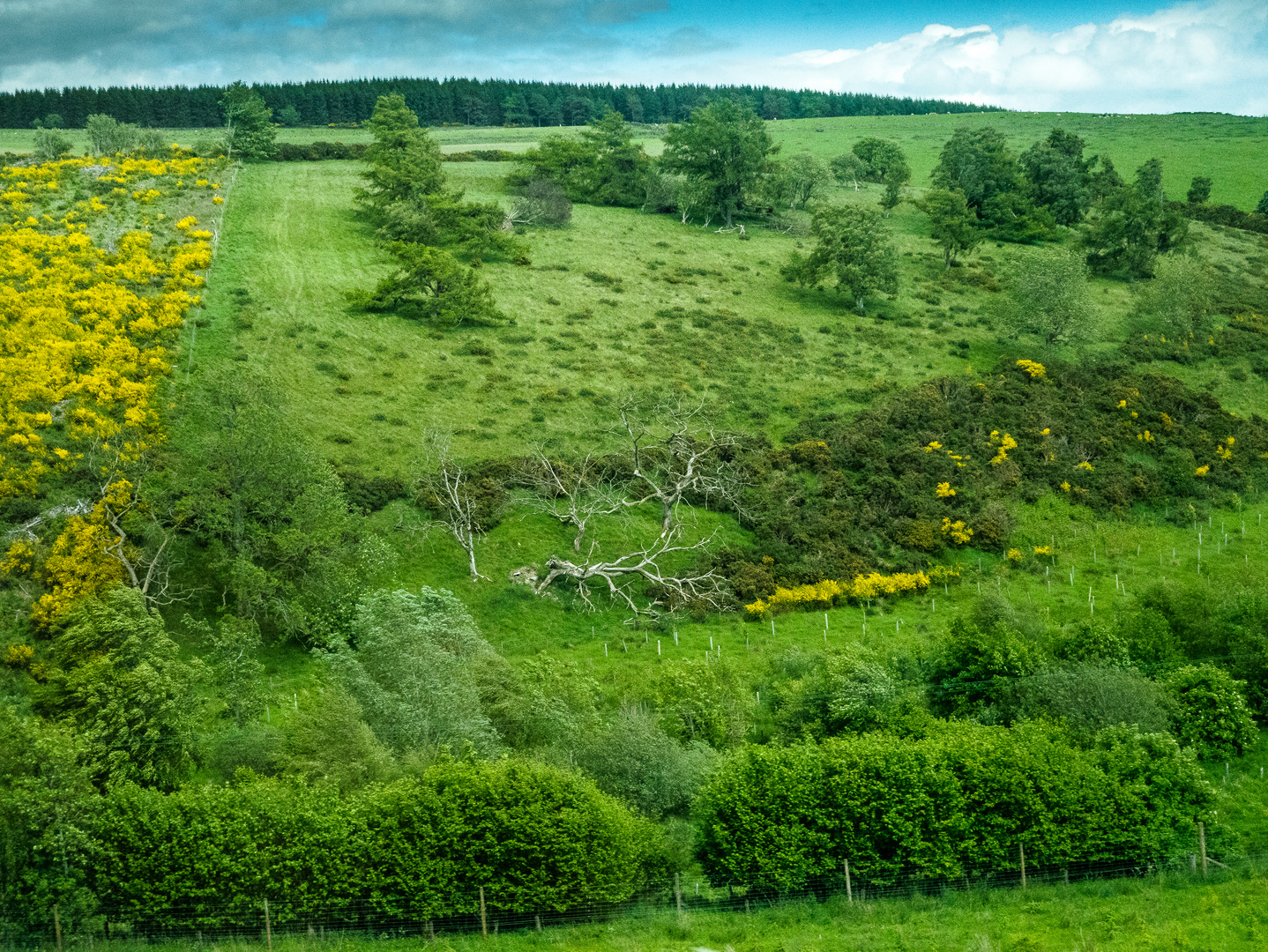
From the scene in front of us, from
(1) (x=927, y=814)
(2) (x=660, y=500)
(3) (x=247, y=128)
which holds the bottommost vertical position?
(1) (x=927, y=814)

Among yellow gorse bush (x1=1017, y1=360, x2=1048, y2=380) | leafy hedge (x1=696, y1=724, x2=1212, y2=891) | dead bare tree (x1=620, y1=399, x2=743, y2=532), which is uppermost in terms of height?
yellow gorse bush (x1=1017, y1=360, x2=1048, y2=380)

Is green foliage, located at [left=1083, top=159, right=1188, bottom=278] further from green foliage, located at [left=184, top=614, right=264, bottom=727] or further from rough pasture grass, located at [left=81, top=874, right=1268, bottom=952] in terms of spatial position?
green foliage, located at [left=184, top=614, right=264, bottom=727]

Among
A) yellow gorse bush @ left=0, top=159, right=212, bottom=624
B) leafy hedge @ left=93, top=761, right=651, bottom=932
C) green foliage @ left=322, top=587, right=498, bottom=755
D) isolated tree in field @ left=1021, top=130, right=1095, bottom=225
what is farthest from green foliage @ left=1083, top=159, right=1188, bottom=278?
leafy hedge @ left=93, top=761, right=651, bottom=932

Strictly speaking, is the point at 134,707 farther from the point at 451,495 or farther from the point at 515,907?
the point at 451,495

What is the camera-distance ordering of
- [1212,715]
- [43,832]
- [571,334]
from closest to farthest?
[43,832]
[1212,715]
[571,334]

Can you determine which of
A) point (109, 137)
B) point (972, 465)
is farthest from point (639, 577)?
point (109, 137)

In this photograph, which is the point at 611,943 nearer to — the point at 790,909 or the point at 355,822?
the point at 790,909
